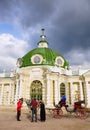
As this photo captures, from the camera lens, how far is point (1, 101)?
133 feet

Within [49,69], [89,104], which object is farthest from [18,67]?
[89,104]

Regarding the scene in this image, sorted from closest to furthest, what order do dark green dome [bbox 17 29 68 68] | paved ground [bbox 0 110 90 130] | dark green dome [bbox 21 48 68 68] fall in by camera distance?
paved ground [bbox 0 110 90 130] → dark green dome [bbox 21 48 68 68] → dark green dome [bbox 17 29 68 68]

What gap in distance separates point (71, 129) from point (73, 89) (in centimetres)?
3037

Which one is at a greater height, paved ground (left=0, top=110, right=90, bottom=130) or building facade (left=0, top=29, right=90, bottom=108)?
building facade (left=0, top=29, right=90, bottom=108)

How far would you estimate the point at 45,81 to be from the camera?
37.7 metres

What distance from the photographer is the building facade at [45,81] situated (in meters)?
37.2

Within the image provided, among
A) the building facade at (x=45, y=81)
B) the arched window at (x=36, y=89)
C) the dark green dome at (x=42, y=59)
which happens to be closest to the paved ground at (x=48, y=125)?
the building facade at (x=45, y=81)

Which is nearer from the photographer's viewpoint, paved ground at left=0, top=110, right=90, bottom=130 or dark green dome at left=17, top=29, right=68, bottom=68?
paved ground at left=0, top=110, right=90, bottom=130

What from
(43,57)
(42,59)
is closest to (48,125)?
(42,59)

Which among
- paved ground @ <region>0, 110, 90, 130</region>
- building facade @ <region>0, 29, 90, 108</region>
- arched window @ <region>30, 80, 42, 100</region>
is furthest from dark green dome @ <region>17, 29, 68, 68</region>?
paved ground @ <region>0, 110, 90, 130</region>

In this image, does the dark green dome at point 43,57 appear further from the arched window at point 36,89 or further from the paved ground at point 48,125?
the paved ground at point 48,125

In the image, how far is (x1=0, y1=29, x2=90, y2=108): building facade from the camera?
122 feet

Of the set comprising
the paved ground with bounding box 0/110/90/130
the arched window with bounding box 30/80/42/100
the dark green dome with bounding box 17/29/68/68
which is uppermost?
the dark green dome with bounding box 17/29/68/68

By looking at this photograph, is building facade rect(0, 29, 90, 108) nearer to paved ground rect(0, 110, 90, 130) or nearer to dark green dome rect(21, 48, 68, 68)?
dark green dome rect(21, 48, 68, 68)
